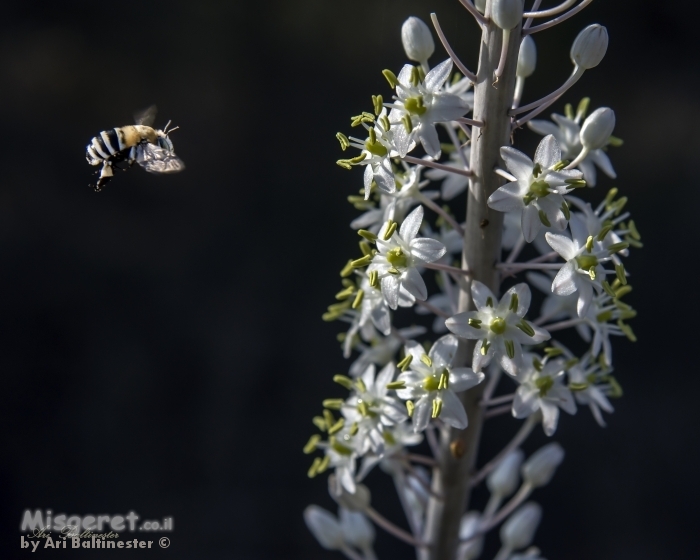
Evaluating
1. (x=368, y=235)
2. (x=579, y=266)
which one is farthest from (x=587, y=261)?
(x=368, y=235)

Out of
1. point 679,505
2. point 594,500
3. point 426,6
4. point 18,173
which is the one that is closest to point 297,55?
point 426,6

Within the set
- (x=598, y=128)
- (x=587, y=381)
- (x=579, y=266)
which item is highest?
(x=598, y=128)

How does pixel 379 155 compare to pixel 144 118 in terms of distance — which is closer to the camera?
pixel 379 155

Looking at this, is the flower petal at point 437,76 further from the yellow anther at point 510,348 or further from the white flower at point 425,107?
the yellow anther at point 510,348

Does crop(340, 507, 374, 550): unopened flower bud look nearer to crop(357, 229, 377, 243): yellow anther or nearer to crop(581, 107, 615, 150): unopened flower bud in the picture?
crop(357, 229, 377, 243): yellow anther

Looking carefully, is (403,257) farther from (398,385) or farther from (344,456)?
(344,456)

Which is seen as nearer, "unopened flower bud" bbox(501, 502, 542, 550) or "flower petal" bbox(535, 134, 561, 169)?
"flower petal" bbox(535, 134, 561, 169)

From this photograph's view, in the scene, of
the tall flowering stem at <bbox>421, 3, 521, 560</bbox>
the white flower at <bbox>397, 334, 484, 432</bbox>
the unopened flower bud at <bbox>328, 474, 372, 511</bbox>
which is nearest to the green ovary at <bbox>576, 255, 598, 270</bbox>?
the tall flowering stem at <bbox>421, 3, 521, 560</bbox>
